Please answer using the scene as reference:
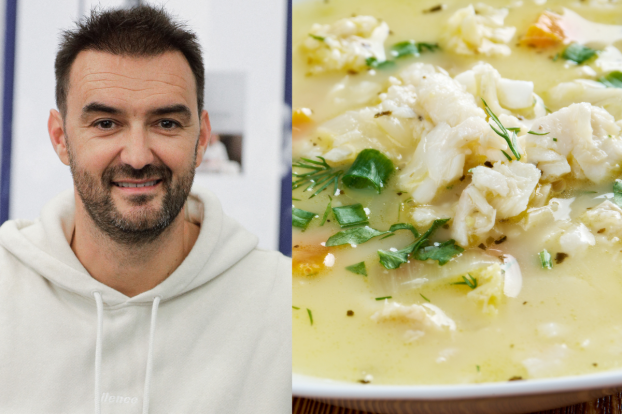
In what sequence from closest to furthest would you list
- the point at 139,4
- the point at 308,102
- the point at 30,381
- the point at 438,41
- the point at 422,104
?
the point at 30,381, the point at 139,4, the point at 422,104, the point at 308,102, the point at 438,41

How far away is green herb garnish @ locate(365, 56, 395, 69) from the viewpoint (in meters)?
1.67

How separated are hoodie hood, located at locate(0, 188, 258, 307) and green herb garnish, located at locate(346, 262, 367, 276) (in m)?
0.23

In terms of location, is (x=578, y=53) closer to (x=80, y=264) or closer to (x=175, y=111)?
(x=175, y=111)

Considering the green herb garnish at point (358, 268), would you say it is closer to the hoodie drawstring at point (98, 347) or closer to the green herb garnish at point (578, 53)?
the hoodie drawstring at point (98, 347)

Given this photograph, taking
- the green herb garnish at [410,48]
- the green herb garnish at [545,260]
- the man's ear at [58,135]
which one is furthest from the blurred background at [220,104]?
the green herb garnish at [410,48]

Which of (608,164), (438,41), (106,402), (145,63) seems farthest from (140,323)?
(438,41)

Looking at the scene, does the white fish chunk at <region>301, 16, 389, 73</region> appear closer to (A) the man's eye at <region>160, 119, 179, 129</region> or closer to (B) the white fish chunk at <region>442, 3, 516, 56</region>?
(B) the white fish chunk at <region>442, 3, 516, 56</region>

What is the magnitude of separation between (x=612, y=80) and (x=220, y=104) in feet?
3.67

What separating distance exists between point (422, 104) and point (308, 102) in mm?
350

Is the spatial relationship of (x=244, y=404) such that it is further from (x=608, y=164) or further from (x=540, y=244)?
(x=608, y=164)

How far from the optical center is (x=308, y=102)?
1.58 m

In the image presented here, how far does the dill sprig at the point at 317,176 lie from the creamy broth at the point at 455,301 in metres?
0.02

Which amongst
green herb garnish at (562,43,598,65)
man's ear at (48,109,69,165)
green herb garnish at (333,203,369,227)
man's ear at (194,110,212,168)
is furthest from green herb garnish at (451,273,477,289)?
green herb garnish at (562,43,598,65)

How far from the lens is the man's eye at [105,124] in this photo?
953 millimetres
